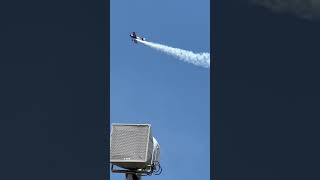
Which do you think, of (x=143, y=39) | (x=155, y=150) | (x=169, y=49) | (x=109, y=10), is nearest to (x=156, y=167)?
(x=155, y=150)

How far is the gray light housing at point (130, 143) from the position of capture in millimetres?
41812

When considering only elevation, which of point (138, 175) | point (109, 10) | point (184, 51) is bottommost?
point (138, 175)

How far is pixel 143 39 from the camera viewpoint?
91500 mm

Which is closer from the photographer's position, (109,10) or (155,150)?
(109,10)

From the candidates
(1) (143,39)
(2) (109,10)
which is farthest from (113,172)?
(1) (143,39)

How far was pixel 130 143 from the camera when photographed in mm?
41938

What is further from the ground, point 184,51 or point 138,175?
point 184,51

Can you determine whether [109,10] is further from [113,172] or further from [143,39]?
[143,39]

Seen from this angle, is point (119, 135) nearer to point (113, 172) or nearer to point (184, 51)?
point (113, 172)

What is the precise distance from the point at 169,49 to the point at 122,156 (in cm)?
4053

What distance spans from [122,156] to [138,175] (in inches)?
108

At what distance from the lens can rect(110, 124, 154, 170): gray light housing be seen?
137 ft

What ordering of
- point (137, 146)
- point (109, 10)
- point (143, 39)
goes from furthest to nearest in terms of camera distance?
point (143, 39) → point (137, 146) → point (109, 10)

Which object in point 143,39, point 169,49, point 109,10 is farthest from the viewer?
point 143,39
